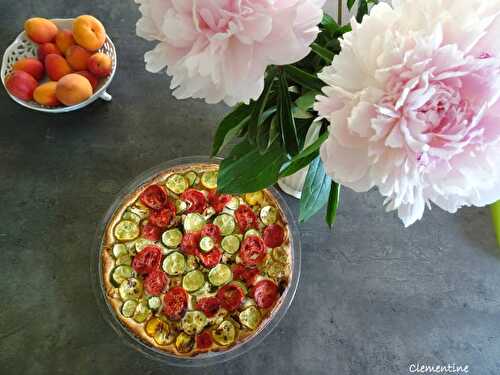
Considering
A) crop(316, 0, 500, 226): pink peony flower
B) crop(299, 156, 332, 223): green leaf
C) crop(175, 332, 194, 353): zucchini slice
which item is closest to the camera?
crop(316, 0, 500, 226): pink peony flower

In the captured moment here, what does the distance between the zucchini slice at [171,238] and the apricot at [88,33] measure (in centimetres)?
37

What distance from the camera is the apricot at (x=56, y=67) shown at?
790mm

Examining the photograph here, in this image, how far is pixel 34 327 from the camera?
0.74 metres

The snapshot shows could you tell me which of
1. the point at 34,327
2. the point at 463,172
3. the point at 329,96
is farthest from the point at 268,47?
the point at 34,327

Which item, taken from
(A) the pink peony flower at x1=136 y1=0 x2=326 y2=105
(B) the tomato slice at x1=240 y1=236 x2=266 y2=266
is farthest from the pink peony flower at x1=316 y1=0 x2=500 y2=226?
(B) the tomato slice at x1=240 y1=236 x2=266 y2=266

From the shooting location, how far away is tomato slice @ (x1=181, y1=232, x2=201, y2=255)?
736mm

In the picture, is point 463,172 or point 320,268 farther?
point 320,268

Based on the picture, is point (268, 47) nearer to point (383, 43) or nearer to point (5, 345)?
point (383, 43)

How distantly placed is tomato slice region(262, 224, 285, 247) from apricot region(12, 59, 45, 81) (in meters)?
0.52

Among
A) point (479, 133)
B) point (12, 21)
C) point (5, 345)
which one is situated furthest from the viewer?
point (12, 21)

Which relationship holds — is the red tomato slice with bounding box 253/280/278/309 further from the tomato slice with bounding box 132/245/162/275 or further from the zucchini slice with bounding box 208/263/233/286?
the tomato slice with bounding box 132/245/162/275

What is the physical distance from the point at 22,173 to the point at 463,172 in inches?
30.8

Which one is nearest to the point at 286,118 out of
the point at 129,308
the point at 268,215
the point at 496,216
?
the point at 268,215

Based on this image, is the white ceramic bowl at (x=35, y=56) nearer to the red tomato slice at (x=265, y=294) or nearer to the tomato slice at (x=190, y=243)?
the tomato slice at (x=190, y=243)
